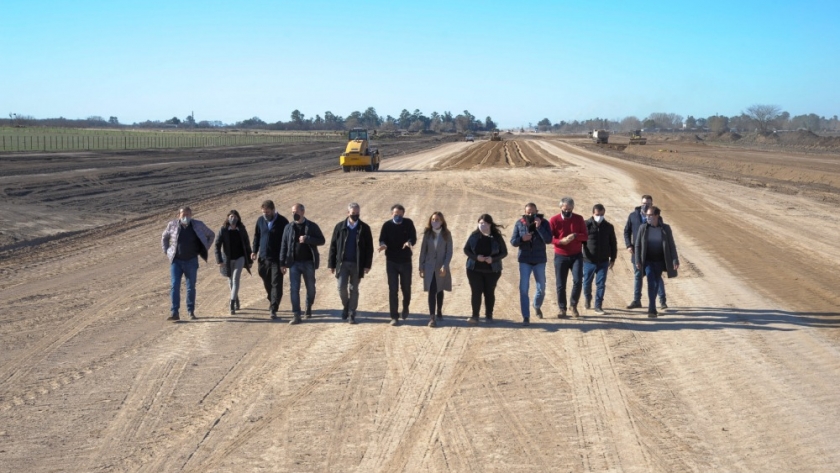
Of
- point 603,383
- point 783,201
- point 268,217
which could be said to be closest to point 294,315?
point 268,217

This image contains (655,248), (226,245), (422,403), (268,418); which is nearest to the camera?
(268,418)

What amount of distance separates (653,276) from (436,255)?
135 inches

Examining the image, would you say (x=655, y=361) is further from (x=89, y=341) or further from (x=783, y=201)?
(x=783, y=201)

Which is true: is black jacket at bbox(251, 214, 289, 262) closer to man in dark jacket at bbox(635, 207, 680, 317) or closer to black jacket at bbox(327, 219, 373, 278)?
black jacket at bbox(327, 219, 373, 278)

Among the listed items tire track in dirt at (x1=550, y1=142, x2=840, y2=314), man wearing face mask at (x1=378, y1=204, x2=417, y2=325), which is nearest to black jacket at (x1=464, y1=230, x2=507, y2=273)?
man wearing face mask at (x1=378, y1=204, x2=417, y2=325)

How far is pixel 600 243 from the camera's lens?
12359mm

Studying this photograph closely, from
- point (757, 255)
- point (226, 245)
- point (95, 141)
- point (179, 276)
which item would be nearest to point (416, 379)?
point (226, 245)

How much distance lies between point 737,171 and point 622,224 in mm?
35112

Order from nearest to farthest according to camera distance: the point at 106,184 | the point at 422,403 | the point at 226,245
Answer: the point at 422,403 < the point at 226,245 < the point at 106,184

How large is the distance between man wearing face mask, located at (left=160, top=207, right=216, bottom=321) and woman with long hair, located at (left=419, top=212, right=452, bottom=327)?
10.5 ft

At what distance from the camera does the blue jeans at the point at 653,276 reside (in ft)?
40.6

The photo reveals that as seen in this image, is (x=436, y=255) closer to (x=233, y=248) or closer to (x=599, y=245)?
(x=599, y=245)

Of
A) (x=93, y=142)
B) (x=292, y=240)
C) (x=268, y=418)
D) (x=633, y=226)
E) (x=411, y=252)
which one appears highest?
(x=93, y=142)

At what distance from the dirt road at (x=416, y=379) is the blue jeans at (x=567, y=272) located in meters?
0.46
